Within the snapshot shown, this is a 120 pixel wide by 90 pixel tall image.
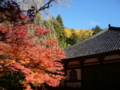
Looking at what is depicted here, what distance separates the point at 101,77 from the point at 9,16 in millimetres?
6297

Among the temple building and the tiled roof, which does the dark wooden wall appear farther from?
the tiled roof

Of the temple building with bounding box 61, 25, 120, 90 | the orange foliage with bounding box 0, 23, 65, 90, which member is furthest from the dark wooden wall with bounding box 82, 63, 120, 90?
the orange foliage with bounding box 0, 23, 65, 90

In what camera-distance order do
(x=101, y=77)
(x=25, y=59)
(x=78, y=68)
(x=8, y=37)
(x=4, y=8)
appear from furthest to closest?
(x=78, y=68)
(x=101, y=77)
(x=25, y=59)
(x=8, y=37)
(x=4, y=8)

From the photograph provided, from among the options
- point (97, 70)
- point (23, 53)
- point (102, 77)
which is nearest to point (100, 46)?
point (97, 70)

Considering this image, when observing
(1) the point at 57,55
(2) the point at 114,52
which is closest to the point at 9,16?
(1) the point at 57,55

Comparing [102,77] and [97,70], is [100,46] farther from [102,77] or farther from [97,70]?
[102,77]

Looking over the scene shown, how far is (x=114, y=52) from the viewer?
724 cm

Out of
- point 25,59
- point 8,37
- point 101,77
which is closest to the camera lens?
point 8,37

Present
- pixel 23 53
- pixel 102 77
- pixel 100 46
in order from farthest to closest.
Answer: pixel 100 46
pixel 102 77
pixel 23 53

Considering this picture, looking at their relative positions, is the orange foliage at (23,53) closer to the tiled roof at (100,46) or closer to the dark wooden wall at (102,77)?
the dark wooden wall at (102,77)

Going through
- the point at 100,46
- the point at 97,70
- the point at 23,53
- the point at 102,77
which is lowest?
the point at 102,77

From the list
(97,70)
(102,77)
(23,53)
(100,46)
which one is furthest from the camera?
(100,46)

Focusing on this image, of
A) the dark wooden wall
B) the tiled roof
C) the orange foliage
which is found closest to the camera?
the orange foliage

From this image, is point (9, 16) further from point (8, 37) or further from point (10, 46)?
point (10, 46)
